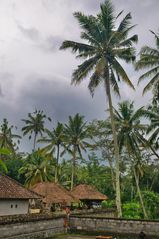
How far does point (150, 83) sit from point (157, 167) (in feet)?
71.3

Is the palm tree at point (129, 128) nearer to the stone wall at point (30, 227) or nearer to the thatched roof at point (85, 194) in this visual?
the thatched roof at point (85, 194)

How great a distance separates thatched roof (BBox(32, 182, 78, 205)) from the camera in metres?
31.4

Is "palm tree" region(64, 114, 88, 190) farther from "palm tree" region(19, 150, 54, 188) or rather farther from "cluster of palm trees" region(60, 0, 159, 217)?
"cluster of palm trees" region(60, 0, 159, 217)

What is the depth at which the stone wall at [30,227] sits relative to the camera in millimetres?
16000

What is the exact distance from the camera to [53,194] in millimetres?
31891

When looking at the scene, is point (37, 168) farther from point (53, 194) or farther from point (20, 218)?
point (20, 218)

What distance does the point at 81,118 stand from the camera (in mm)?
44375

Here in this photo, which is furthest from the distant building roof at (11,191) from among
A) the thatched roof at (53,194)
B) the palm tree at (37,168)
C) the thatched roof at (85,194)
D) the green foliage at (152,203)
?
the green foliage at (152,203)

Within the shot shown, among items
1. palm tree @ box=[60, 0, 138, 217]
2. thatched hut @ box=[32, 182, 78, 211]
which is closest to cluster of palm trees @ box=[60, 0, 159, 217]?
palm tree @ box=[60, 0, 138, 217]

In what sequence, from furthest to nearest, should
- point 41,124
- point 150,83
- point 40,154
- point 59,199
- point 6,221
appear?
1. point 41,124
2. point 40,154
3. point 59,199
4. point 150,83
5. point 6,221

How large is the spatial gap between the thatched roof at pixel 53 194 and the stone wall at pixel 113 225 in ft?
29.8

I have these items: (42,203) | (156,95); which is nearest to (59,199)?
(42,203)

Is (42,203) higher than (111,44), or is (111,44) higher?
(111,44)

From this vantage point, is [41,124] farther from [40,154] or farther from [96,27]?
[96,27]
